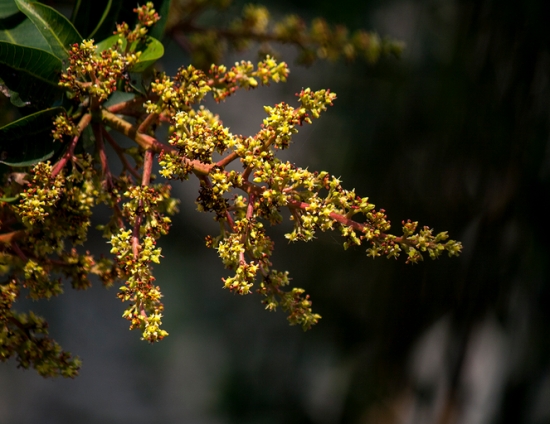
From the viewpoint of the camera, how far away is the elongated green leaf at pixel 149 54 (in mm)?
473

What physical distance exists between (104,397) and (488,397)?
0.87 meters

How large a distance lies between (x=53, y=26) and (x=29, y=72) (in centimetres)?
5

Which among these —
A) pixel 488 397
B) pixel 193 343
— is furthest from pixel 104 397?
pixel 488 397

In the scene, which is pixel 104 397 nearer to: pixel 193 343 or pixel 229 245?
pixel 193 343

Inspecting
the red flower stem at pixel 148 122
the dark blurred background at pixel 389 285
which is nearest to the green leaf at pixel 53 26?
the red flower stem at pixel 148 122

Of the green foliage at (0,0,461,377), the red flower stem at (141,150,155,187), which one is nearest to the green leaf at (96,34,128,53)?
the green foliage at (0,0,461,377)

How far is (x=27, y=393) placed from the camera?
121 centimetres

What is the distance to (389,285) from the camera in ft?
3.50

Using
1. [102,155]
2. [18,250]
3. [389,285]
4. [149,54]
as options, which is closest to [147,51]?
[149,54]

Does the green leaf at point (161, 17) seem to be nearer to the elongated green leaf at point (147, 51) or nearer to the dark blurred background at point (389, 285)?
the elongated green leaf at point (147, 51)

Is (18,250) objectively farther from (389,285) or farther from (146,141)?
(389,285)

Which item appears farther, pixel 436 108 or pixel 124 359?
pixel 124 359

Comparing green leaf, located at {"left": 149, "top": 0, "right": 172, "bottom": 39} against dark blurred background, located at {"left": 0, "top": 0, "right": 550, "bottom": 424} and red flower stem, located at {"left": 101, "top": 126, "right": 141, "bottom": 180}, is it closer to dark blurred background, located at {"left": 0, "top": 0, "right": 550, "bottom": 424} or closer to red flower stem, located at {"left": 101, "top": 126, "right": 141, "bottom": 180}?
red flower stem, located at {"left": 101, "top": 126, "right": 141, "bottom": 180}

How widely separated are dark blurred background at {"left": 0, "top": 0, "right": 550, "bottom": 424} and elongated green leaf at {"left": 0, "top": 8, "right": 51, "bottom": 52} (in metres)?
0.45
